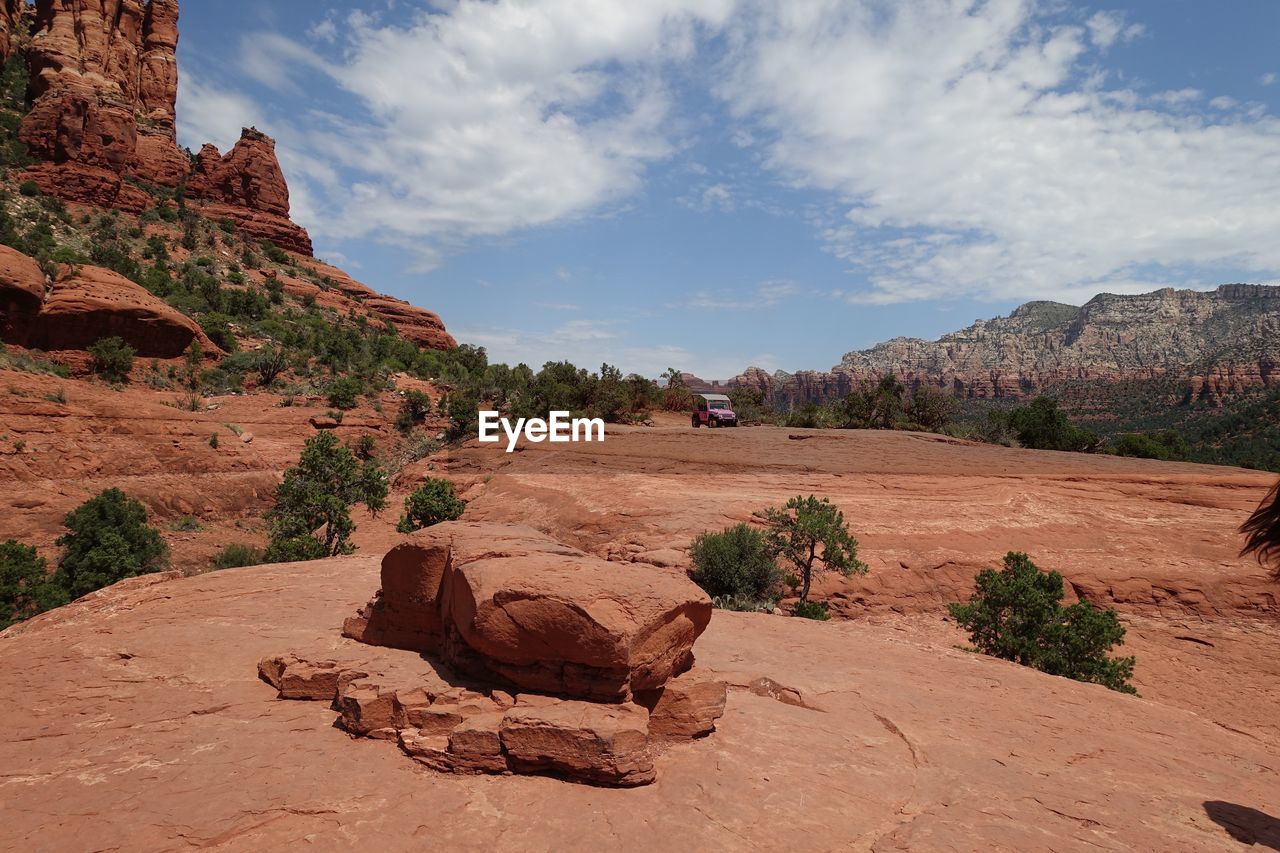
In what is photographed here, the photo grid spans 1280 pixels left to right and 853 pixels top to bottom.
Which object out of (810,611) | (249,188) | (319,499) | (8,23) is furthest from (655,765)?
(8,23)

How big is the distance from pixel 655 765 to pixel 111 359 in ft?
129

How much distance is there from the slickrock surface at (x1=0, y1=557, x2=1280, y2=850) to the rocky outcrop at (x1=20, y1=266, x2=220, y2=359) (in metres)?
31.4

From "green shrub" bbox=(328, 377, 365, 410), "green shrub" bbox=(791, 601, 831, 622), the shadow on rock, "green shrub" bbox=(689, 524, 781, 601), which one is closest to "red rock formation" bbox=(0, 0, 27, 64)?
"green shrub" bbox=(328, 377, 365, 410)

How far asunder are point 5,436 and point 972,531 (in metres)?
36.1

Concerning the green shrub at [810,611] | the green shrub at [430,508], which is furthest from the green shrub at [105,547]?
the green shrub at [810,611]

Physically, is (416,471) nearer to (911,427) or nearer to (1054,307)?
(911,427)

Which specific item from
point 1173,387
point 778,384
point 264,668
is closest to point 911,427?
point 264,668

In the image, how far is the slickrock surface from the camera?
465cm

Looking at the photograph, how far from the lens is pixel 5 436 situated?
74.0 feet

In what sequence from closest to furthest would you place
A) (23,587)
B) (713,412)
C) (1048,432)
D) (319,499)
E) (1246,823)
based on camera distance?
(1246,823) < (23,587) < (319,499) < (713,412) < (1048,432)

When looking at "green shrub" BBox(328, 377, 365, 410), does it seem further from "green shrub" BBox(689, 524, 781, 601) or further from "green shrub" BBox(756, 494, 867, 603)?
"green shrub" BBox(756, 494, 867, 603)

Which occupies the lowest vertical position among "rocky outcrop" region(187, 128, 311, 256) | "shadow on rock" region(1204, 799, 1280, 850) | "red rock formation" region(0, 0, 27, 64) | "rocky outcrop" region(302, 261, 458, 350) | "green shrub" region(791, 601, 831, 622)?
"green shrub" region(791, 601, 831, 622)

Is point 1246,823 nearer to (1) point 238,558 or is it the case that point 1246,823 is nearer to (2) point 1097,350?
(1) point 238,558

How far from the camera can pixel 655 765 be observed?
5.82 metres
